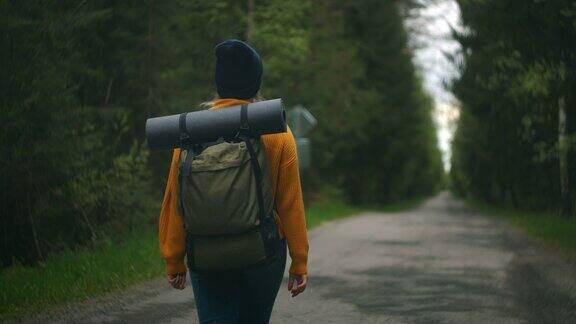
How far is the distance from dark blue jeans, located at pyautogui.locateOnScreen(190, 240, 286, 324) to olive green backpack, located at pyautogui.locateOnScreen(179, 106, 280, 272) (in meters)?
0.07

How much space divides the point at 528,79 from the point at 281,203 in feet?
38.6

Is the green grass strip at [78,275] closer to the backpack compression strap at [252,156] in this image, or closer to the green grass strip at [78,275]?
the green grass strip at [78,275]

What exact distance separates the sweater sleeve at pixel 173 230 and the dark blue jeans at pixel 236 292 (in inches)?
4.1

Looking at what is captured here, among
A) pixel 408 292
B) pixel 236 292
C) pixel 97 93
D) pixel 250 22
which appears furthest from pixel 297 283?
pixel 250 22

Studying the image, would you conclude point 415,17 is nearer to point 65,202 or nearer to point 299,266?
point 65,202

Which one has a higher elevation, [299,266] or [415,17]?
[299,266]

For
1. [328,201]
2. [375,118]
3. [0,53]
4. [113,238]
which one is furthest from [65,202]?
[375,118]

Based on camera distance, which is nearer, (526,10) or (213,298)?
(213,298)

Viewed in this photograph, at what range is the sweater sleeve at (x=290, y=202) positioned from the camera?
3328mm

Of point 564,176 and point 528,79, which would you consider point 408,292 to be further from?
point 564,176

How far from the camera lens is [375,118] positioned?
40094 mm

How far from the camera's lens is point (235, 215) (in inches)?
123

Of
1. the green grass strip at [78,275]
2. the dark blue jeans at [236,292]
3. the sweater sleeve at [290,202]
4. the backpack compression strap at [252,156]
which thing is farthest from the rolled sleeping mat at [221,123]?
the green grass strip at [78,275]

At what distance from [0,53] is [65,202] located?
2.97 meters
